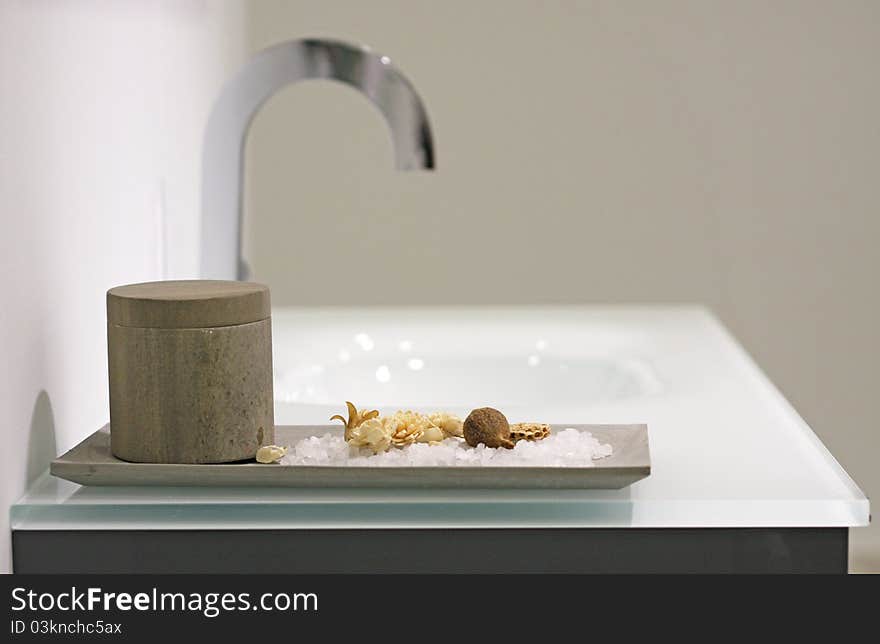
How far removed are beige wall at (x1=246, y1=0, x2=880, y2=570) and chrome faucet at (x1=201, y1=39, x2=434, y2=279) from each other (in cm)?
169

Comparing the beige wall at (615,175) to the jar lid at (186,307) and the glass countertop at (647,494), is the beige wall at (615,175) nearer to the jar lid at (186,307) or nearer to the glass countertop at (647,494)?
the glass countertop at (647,494)

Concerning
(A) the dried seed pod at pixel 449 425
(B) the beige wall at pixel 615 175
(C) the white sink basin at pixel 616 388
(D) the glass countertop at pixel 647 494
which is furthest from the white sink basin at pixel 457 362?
(B) the beige wall at pixel 615 175

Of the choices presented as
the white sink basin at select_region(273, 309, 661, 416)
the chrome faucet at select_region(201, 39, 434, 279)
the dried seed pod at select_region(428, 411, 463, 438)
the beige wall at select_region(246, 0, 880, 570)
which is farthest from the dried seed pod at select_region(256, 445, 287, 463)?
the beige wall at select_region(246, 0, 880, 570)

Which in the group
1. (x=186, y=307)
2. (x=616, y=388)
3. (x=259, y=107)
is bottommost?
(x=616, y=388)

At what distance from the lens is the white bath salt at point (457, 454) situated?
0.72m

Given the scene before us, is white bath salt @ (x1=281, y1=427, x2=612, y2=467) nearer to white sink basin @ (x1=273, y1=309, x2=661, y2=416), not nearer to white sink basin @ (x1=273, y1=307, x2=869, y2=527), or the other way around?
white sink basin @ (x1=273, y1=307, x2=869, y2=527)

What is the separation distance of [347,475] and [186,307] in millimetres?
128

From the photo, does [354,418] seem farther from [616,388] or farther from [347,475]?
[616,388]

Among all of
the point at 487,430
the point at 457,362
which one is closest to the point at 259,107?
the point at 457,362

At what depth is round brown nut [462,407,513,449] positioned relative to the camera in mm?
745

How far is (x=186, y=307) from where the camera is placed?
695mm

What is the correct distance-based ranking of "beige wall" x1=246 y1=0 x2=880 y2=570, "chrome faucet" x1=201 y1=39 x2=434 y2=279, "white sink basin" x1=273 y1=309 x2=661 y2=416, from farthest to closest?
"beige wall" x1=246 y1=0 x2=880 y2=570 → "white sink basin" x1=273 y1=309 x2=661 y2=416 → "chrome faucet" x1=201 y1=39 x2=434 y2=279

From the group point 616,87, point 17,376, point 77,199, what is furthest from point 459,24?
point 17,376
